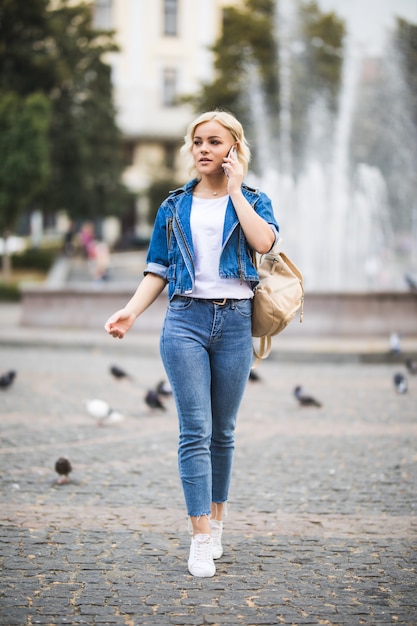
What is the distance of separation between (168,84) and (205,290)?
58.7m

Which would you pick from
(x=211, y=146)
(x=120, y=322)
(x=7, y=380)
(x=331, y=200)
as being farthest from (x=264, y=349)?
(x=331, y=200)

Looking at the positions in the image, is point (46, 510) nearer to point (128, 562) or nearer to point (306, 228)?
point (128, 562)

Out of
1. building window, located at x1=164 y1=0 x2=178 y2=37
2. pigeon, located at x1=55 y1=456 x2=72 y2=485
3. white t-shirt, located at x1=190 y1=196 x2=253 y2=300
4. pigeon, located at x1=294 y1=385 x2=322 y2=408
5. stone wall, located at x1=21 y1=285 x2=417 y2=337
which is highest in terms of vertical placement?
building window, located at x1=164 y1=0 x2=178 y2=37

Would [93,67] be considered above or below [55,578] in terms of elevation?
above

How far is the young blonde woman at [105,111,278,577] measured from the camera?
4.43 metres

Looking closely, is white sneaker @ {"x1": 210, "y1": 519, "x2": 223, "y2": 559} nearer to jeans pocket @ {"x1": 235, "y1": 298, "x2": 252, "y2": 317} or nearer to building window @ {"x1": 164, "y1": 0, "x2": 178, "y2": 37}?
jeans pocket @ {"x1": 235, "y1": 298, "x2": 252, "y2": 317}

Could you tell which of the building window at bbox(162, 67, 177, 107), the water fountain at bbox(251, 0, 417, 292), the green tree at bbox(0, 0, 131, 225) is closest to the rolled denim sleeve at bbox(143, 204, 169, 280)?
the water fountain at bbox(251, 0, 417, 292)

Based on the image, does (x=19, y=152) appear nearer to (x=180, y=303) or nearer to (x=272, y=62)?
(x=272, y=62)

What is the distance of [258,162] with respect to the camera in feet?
138

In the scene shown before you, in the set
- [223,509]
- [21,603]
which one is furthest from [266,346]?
[21,603]

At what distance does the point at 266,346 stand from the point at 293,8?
41527 millimetres

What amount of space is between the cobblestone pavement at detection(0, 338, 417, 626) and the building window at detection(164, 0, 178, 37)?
52.6 metres

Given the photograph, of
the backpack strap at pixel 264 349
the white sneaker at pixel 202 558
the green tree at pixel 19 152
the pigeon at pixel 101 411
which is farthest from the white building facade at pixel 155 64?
the white sneaker at pixel 202 558

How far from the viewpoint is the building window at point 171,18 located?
59.7 meters
